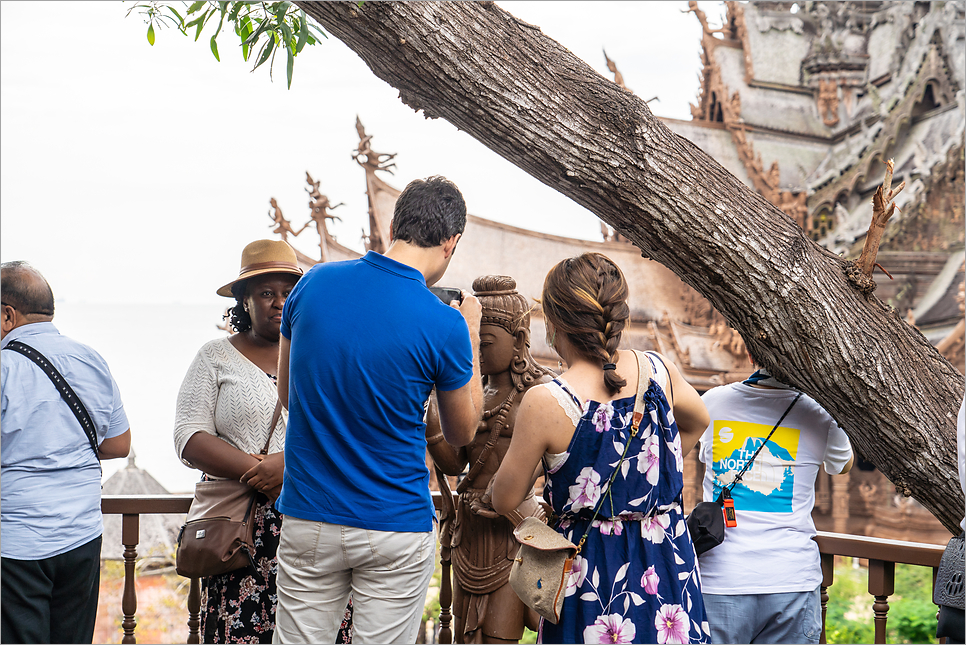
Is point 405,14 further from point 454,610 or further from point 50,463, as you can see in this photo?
point 454,610

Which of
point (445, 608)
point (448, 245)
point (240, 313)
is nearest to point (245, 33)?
point (240, 313)

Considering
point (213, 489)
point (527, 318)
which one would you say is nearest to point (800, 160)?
point (527, 318)

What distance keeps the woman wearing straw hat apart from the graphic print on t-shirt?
1030mm

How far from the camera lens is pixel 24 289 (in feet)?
6.22

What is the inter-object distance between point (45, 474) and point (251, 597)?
1.90ft

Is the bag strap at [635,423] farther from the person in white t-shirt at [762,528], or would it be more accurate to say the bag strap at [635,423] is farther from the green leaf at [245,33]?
the green leaf at [245,33]

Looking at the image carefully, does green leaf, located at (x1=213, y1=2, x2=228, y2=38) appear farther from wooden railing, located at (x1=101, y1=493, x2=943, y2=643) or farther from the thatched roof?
the thatched roof

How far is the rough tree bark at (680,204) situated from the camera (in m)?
1.82

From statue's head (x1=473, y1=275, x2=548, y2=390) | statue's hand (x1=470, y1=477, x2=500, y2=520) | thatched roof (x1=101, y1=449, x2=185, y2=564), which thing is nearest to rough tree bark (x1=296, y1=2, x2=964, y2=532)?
statue's head (x1=473, y1=275, x2=548, y2=390)

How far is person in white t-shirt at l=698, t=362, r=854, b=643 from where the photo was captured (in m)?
1.66

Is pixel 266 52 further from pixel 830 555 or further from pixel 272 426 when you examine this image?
pixel 830 555

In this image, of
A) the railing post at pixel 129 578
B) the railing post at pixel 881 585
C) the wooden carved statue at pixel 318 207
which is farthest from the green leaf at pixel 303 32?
the wooden carved statue at pixel 318 207

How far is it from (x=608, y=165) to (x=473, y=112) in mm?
354

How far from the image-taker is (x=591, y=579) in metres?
1.38
